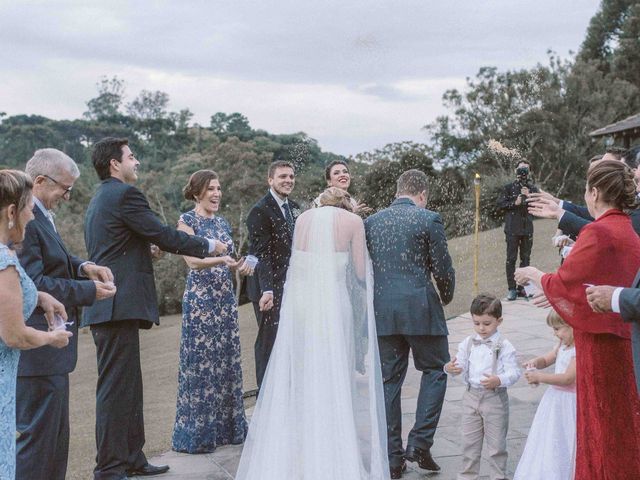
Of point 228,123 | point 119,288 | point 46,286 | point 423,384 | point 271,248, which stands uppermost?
point 228,123

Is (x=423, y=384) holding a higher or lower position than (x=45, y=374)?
lower

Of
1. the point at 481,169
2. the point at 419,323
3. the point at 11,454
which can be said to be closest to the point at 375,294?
the point at 419,323

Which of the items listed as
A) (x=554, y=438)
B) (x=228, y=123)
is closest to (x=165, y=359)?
(x=554, y=438)

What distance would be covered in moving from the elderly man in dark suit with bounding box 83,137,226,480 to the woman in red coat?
2.52 meters

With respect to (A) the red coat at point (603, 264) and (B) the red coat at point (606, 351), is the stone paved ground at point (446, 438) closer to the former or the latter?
(B) the red coat at point (606, 351)

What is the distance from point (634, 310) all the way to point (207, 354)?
345cm

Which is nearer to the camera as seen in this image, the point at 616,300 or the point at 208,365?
the point at 616,300

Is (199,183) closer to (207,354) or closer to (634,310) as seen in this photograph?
(207,354)

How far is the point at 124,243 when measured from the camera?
454 cm

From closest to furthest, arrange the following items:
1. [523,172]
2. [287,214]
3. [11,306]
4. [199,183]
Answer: [11,306]
[199,183]
[287,214]
[523,172]

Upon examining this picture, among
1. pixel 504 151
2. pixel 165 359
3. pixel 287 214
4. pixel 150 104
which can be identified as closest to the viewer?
pixel 287 214

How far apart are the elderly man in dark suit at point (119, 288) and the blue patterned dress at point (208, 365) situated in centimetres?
80

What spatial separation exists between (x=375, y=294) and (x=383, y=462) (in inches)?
48.1

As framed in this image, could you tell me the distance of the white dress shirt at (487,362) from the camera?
419 centimetres
